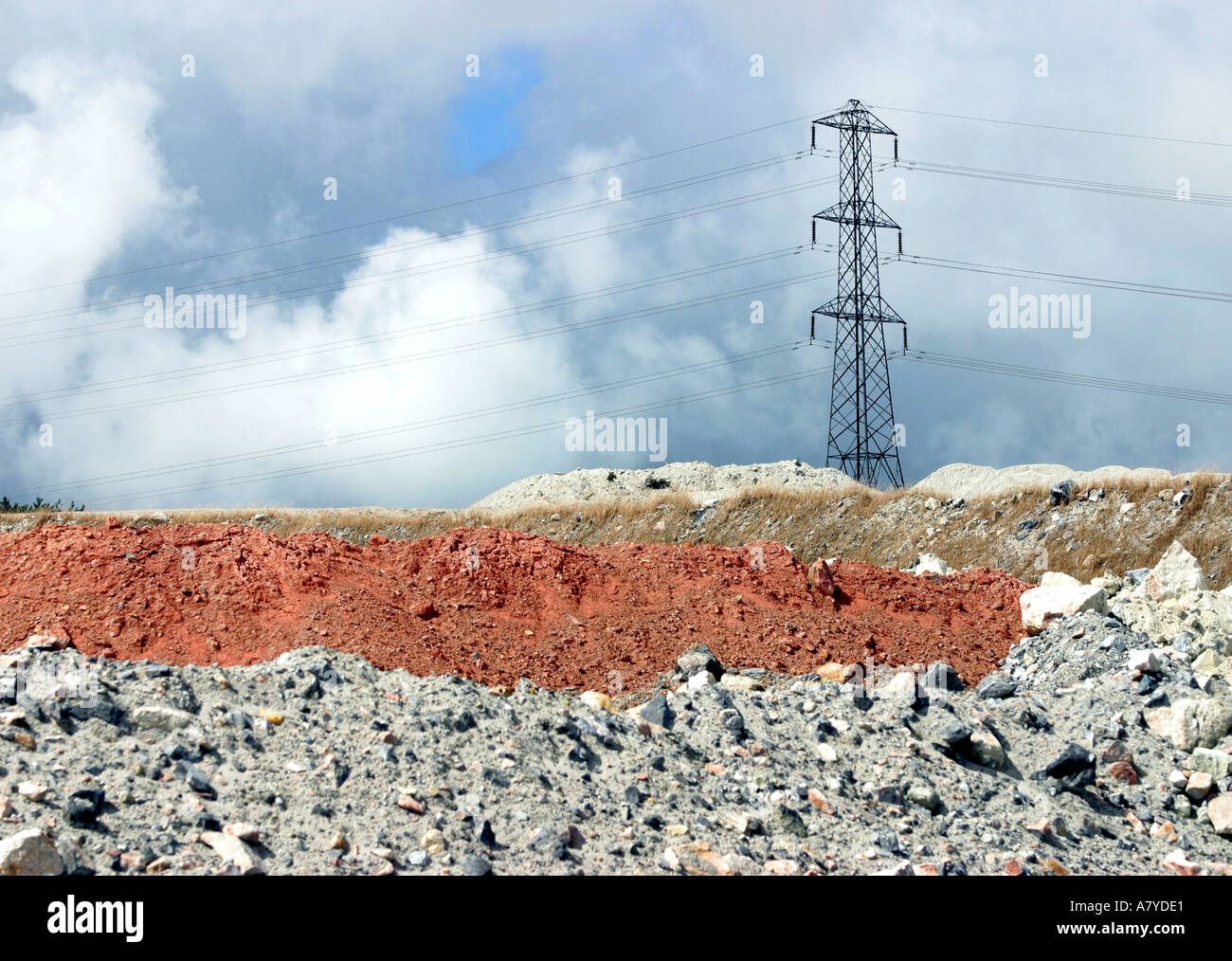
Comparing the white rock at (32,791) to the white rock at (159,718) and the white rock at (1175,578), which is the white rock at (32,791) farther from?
the white rock at (1175,578)

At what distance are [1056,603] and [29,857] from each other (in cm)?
1357

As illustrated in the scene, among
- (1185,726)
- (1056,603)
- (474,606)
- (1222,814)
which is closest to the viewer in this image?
(1222,814)

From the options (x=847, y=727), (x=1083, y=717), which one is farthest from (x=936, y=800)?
(x=1083, y=717)

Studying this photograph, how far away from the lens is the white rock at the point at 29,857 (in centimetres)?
616

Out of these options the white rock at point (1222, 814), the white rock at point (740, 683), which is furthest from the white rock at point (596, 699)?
the white rock at point (1222, 814)

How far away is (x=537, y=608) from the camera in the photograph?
44.9ft

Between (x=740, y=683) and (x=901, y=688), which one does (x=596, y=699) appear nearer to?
(x=740, y=683)

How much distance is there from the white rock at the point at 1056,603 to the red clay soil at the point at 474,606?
40 centimetres

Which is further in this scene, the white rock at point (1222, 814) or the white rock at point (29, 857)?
the white rock at point (1222, 814)

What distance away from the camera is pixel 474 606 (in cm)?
1335

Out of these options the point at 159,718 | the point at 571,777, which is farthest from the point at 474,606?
the point at 159,718

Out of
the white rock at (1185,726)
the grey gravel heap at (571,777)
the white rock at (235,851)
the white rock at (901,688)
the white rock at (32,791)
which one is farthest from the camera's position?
the white rock at (1185,726)

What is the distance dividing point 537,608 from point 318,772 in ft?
19.6

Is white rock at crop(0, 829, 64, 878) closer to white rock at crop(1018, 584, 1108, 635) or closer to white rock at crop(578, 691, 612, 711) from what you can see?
white rock at crop(578, 691, 612, 711)
